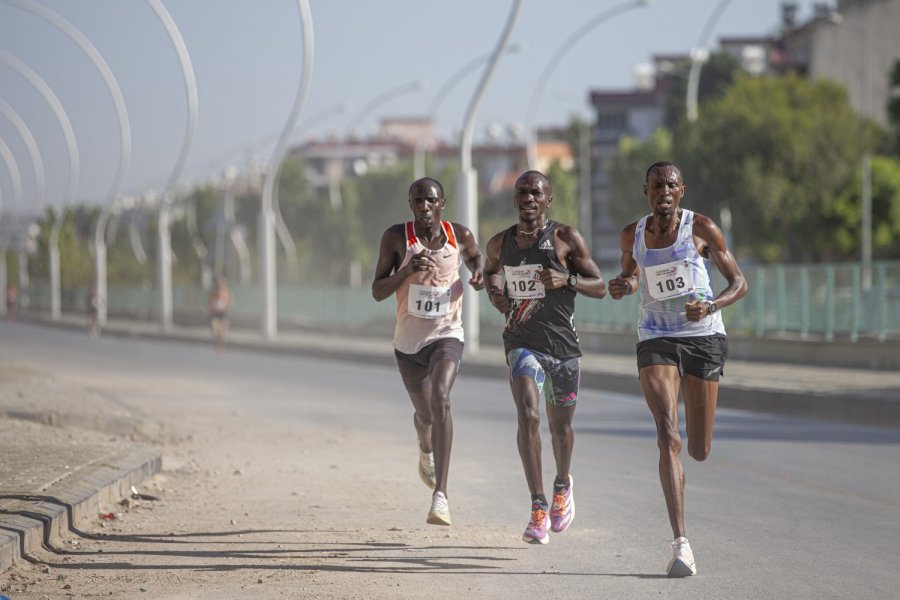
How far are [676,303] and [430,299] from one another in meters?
1.67

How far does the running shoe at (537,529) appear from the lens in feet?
27.4

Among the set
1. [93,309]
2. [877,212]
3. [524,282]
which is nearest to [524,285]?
[524,282]

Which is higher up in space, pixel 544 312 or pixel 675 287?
pixel 675 287

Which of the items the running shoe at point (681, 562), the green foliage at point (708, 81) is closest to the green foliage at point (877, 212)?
the green foliage at point (708, 81)

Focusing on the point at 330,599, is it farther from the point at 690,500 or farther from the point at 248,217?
the point at 248,217

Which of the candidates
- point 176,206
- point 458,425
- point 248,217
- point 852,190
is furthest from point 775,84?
point 176,206

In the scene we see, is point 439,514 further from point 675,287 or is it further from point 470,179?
point 470,179

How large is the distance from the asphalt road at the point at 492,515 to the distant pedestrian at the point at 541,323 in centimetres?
44

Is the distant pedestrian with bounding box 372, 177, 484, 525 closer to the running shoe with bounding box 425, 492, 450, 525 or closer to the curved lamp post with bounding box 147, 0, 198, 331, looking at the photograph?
the running shoe with bounding box 425, 492, 450, 525

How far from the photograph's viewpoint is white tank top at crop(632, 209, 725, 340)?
315 inches

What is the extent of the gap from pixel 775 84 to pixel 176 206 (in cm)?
9793

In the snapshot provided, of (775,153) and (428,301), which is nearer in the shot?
(428,301)

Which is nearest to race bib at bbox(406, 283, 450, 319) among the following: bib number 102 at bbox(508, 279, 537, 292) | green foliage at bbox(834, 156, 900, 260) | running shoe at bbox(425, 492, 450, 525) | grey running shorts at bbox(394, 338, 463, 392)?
grey running shorts at bbox(394, 338, 463, 392)

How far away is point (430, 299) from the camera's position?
9.23 meters
